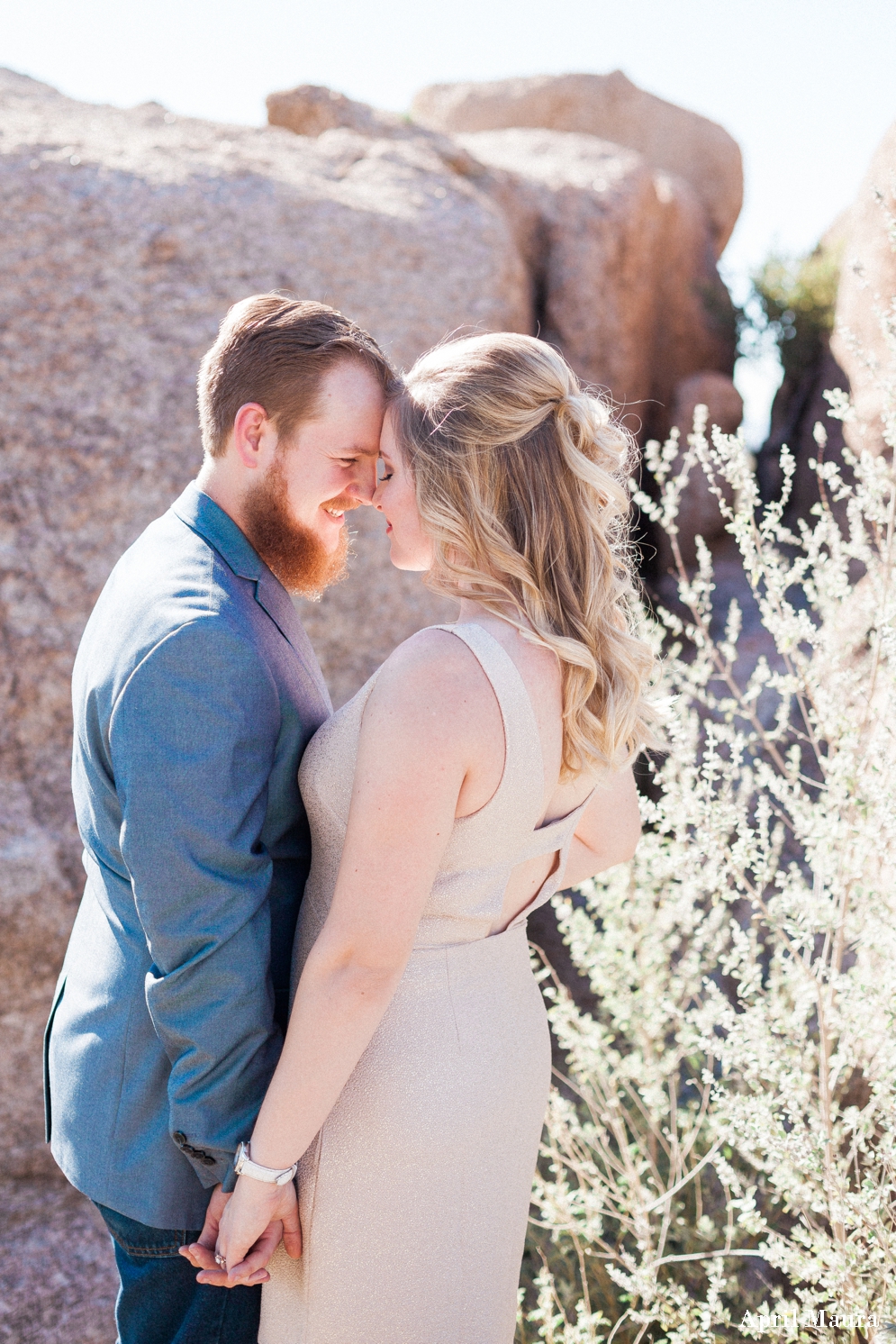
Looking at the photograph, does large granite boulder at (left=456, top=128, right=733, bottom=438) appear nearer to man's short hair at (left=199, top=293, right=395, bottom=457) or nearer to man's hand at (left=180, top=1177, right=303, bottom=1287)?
man's short hair at (left=199, top=293, right=395, bottom=457)

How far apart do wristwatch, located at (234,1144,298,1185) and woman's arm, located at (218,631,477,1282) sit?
5 centimetres

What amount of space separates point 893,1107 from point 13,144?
14.6ft

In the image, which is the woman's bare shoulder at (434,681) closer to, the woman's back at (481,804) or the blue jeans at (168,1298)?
the woman's back at (481,804)

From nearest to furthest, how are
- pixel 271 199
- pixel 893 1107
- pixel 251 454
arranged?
pixel 251 454
pixel 893 1107
pixel 271 199

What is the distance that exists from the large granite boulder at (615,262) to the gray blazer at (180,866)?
3913mm

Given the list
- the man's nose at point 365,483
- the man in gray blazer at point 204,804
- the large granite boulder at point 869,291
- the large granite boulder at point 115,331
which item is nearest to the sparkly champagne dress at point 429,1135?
the man in gray blazer at point 204,804

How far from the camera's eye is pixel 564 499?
Result: 158cm

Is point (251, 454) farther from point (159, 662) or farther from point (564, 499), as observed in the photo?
point (564, 499)

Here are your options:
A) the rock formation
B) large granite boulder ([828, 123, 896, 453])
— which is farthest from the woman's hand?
large granite boulder ([828, 123, 896, 453])

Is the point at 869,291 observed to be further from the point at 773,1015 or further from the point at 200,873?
the point at 200,873

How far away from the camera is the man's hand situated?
149 centimetres

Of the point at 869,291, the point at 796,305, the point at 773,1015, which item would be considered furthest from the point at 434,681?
the point at 796,305

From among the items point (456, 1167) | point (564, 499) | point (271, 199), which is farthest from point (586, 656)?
point (271, 199)

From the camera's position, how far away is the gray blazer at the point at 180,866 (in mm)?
1481
